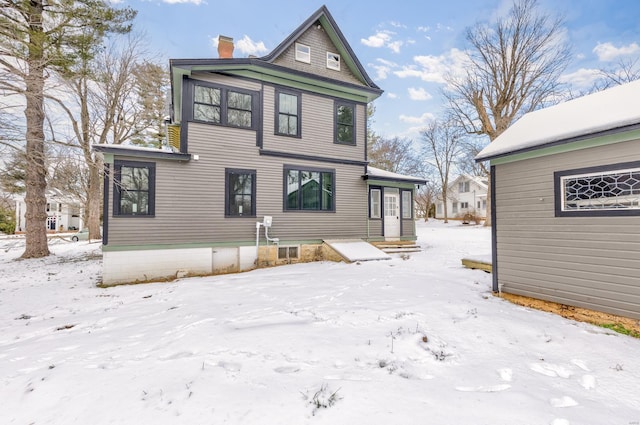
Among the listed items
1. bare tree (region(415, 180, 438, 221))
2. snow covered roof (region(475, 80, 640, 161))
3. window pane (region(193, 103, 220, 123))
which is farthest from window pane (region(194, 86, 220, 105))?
bare tree (region(415, 180, 438, 221))

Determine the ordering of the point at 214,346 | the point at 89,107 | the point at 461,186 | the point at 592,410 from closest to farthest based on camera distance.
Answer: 1. the point at 592,410
2. the point at 214,346
3. the point at 89,107
4. the point at 461,186

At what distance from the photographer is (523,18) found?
64.3 ft

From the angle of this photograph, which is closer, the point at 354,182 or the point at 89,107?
the point at 354,182

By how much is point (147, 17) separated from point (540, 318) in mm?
20201

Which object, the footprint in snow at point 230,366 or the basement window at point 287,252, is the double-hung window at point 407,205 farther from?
the footprint in snow at point 230,366

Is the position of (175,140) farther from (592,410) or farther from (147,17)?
(592,410)

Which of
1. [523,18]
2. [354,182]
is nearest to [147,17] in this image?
[354,182]

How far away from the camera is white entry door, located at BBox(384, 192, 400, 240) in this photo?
12477mm

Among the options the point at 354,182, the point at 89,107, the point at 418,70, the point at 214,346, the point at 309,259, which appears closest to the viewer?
the point at 214,346

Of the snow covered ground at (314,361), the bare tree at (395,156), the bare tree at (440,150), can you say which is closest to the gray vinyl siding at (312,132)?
the snow covered ground at (314,361)

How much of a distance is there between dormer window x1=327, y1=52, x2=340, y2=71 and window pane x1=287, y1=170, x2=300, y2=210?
14.7 feet

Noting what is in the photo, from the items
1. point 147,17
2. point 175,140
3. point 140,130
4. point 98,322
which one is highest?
point 147,17

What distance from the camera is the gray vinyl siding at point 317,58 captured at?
403 inches

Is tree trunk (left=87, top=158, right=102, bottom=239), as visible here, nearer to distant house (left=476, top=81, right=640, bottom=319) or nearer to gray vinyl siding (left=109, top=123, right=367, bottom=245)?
gray vinyl siding (left=109, top=123, right=367, bottom=245)
